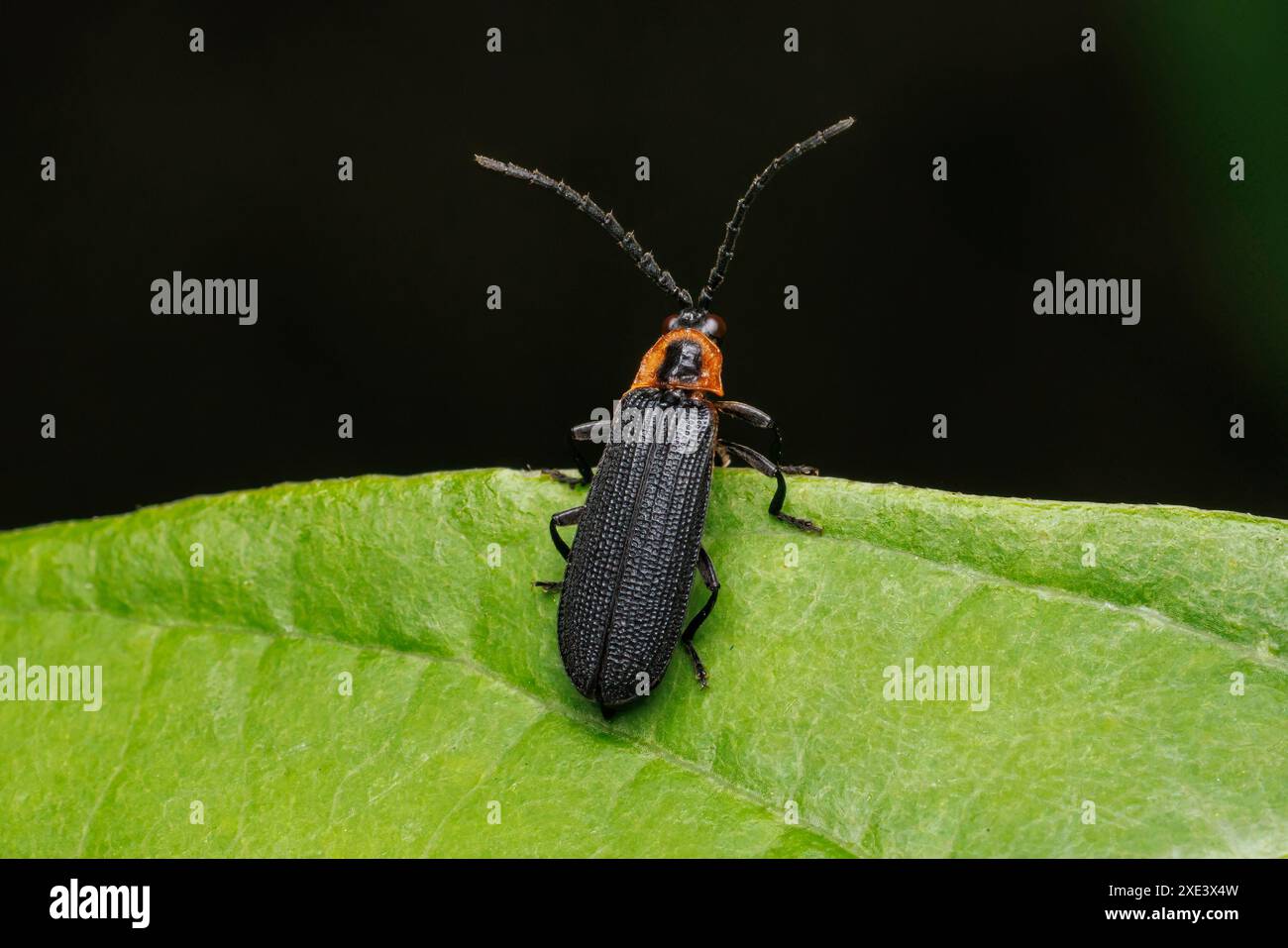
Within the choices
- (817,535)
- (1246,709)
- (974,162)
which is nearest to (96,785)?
(817,535)

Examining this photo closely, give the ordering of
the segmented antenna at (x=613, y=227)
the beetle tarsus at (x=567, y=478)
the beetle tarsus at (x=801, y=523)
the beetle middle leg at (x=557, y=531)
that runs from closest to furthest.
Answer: the beetle tarsus at (x=801, y=523)
the beetle middle leg at (x=557, y=531)
the beetle tarsus at (x=567, y=478)
the segmented antenna at (x=613, y=227)

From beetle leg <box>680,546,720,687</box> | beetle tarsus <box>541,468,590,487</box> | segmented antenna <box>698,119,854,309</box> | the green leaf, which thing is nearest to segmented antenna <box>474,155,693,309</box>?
segmented antenna <box>698,119,854,309</box>

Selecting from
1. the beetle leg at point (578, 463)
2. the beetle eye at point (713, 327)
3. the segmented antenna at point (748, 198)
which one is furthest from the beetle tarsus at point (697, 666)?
the segmented antenna at point (748, 198)

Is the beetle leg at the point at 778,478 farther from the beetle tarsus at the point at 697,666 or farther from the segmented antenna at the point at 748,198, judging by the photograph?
the segmented antenna at the point at 748,198

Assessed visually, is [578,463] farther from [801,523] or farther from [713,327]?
[801,523]

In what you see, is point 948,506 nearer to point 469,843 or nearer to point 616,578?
point 616,578

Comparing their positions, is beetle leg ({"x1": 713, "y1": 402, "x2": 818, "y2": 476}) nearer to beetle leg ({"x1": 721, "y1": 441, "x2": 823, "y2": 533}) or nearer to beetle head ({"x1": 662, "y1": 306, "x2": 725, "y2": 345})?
beetle leg ({"x1": 721, "y1": 441, "x2": 823, "y2": 533})

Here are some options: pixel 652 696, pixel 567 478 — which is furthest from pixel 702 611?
pixel 567 478
